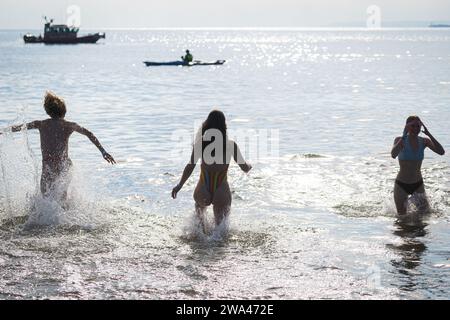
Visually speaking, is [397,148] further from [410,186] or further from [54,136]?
[54,136]

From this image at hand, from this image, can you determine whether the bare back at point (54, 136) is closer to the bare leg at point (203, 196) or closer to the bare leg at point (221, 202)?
the bare leg at point (203, 196)

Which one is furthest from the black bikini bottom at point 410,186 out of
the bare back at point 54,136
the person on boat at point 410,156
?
the bare back at point 54,136

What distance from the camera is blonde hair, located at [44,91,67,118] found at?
925cm

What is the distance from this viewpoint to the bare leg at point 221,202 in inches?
337

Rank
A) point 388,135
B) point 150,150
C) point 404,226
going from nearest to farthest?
point 404,226 → point 150,150 → point 388,135

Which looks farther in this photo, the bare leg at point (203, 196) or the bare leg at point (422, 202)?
the bare leg at point (422, 202)

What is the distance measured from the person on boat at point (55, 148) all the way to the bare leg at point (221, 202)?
69.6 inches

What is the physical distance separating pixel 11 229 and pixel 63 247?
1.19m

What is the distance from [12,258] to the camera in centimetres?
762

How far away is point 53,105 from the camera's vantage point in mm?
9297

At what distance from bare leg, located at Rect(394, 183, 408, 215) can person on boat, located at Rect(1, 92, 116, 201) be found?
4.26 meters

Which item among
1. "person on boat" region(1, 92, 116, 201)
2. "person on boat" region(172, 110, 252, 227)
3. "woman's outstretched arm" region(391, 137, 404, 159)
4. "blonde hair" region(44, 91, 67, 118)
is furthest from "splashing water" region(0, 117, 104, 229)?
"woman's outstretched arm" region(391, 137, 404, 159)
